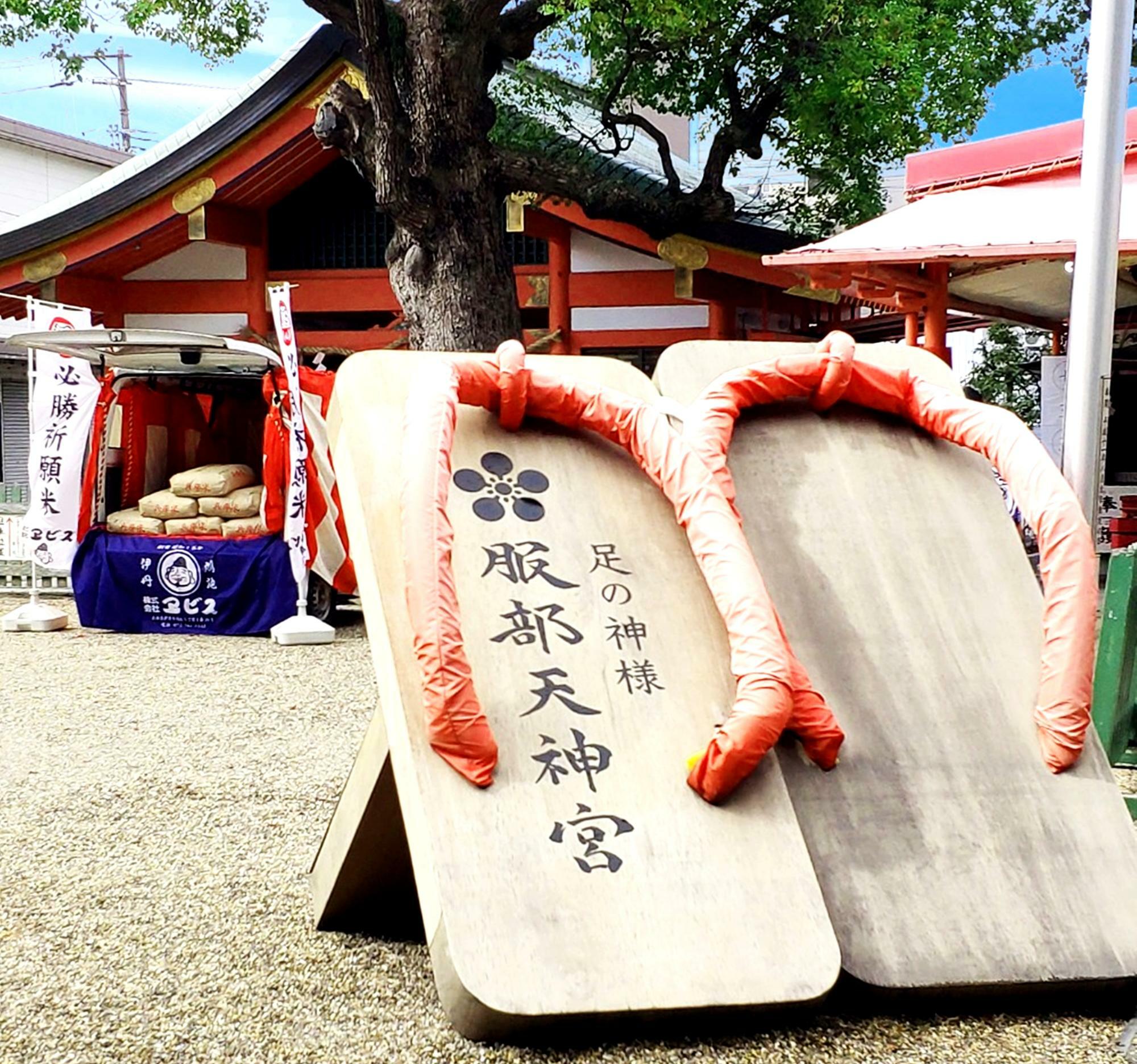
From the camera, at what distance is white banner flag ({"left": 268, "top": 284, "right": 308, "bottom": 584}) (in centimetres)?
764

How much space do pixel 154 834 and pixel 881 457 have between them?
97.7 inches

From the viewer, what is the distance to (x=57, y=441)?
28.2 ft

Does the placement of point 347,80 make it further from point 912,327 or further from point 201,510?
point 912,327

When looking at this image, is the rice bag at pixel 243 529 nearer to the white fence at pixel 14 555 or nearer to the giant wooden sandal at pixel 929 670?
the white fence at pixel 14 555

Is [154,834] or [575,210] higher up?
[575,210]

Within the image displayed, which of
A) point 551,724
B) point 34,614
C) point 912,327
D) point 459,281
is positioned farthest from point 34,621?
point 551,724

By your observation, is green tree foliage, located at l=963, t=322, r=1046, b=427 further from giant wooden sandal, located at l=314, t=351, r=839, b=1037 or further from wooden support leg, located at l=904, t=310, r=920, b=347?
giant wooden sandal, located at l=314, t=351, r=839, b=1037

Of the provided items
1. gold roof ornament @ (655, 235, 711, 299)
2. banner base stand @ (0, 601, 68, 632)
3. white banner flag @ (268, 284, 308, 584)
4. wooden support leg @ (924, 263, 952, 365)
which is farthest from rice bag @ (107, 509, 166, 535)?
wooden support leg @ (924, 263, 952, 365)

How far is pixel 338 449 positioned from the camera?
9.25 feet

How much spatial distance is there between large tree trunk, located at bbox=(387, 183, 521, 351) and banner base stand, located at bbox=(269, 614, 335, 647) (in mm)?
2024

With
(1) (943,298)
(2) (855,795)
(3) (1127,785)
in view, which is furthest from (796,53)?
(2) (855,795)

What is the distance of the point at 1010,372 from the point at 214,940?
14272 millimetres

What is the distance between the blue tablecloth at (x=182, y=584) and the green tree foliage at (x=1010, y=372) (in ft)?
32.2

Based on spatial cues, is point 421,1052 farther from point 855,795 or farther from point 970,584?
point 970,584
